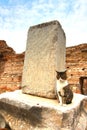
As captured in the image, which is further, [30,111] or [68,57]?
[68,57]

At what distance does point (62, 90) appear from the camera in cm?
277

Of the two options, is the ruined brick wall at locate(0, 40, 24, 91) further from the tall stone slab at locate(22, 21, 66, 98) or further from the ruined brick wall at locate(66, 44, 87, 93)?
the tall stone slab at locate(22, 21, 66, 98)

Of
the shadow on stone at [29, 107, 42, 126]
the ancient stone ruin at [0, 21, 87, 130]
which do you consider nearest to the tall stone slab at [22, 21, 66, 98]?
the ancient stone ruin at [0, 21, 87, 130]

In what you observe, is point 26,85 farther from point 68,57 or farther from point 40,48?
point 68,57

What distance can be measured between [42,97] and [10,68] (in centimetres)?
647

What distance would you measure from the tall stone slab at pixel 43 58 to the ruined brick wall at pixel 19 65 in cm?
415

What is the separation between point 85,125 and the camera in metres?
3.02

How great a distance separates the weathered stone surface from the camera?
8.17 ft

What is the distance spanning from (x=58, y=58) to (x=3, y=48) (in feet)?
24.1

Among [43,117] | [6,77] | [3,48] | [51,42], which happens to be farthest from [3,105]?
[3,48]

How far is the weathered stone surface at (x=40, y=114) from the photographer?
2490 mm

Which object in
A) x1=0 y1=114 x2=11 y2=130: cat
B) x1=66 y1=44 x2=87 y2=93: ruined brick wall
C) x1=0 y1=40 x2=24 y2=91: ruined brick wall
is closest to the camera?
x1=0 y1=114 x2=11 y2=130: cat

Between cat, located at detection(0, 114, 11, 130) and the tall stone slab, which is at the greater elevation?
the tall stone slab

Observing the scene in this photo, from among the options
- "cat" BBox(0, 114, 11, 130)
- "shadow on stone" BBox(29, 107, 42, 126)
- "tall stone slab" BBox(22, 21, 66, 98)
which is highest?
"tall stone slab" BBox(22, 21, 66, 98)
